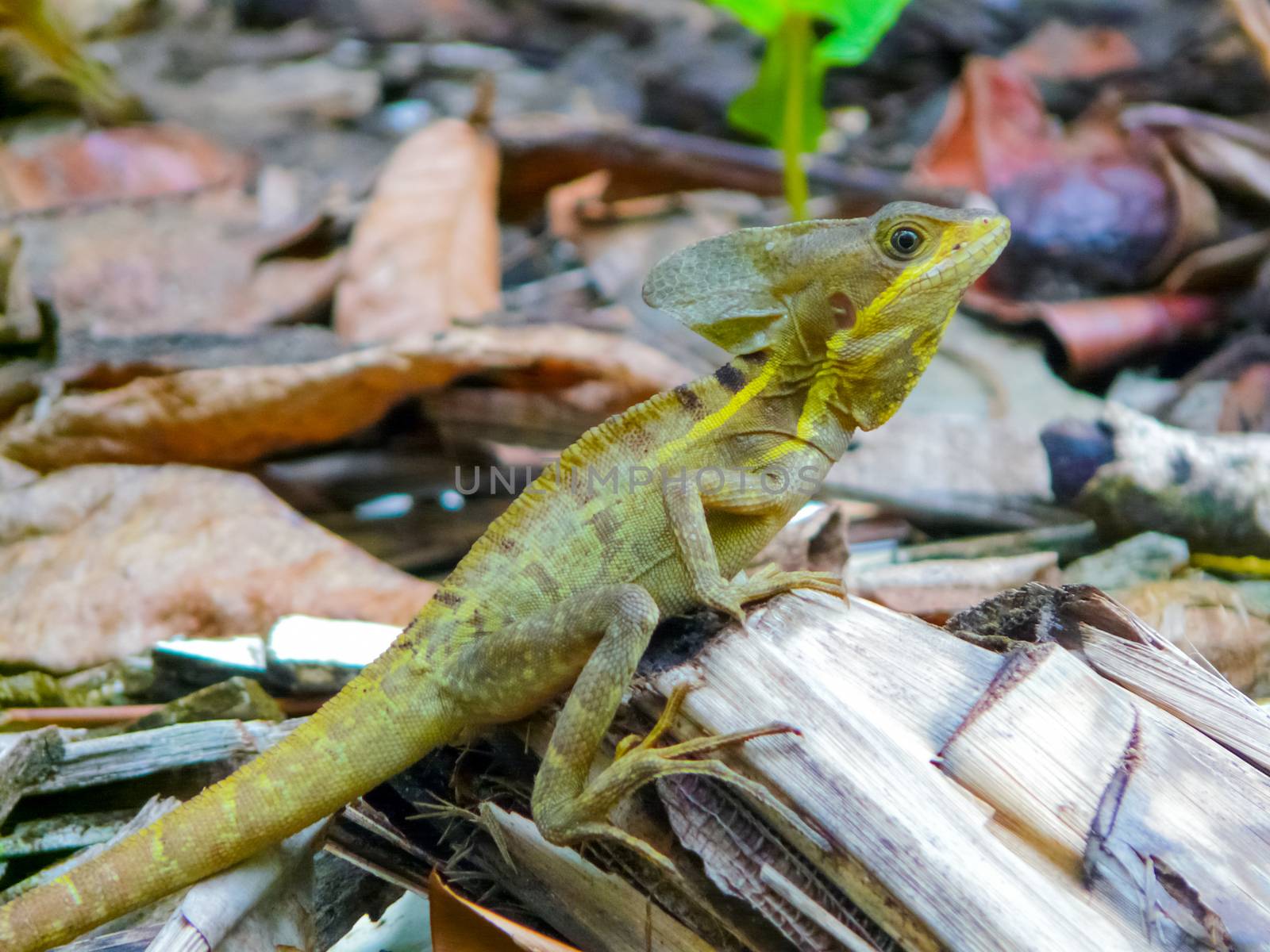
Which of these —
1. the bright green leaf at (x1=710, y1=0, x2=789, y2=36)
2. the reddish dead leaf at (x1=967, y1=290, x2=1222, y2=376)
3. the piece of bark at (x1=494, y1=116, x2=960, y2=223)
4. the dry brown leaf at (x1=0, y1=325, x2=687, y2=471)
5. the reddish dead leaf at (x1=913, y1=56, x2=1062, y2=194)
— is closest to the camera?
the dry brown leaf at (x1=0, y1=325, x2=687, y2=471)

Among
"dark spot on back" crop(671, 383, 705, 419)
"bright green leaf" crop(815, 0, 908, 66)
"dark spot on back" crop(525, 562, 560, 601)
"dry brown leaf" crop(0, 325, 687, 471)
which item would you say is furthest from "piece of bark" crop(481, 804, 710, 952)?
"bright green leaf" crop(815, 0, 908, 66)

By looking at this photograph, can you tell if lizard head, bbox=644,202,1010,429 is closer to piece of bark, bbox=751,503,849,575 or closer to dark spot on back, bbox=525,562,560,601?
piece of bark, bbox=751,503,849,575

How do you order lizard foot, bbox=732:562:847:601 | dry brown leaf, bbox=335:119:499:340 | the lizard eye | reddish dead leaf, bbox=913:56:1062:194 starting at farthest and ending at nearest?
reddish dead leaf, bbox=913:56:1062:194
dry brown leaf, bbox=335:119:499:340
the lizard eye
lizard foot, bbox=732:562:847:601

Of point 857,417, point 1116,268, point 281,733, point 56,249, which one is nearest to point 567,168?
point 56,249

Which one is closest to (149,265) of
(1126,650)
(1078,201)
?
(1126,650)

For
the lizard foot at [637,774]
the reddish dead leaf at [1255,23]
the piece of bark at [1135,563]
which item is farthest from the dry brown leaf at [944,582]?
the reddish dead leaf at [1255,23]

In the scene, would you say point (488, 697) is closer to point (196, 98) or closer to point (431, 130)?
point (431, 130)

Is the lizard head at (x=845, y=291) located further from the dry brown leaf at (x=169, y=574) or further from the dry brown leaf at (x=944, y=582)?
the dry brown leaf at (x=169, y=574)
